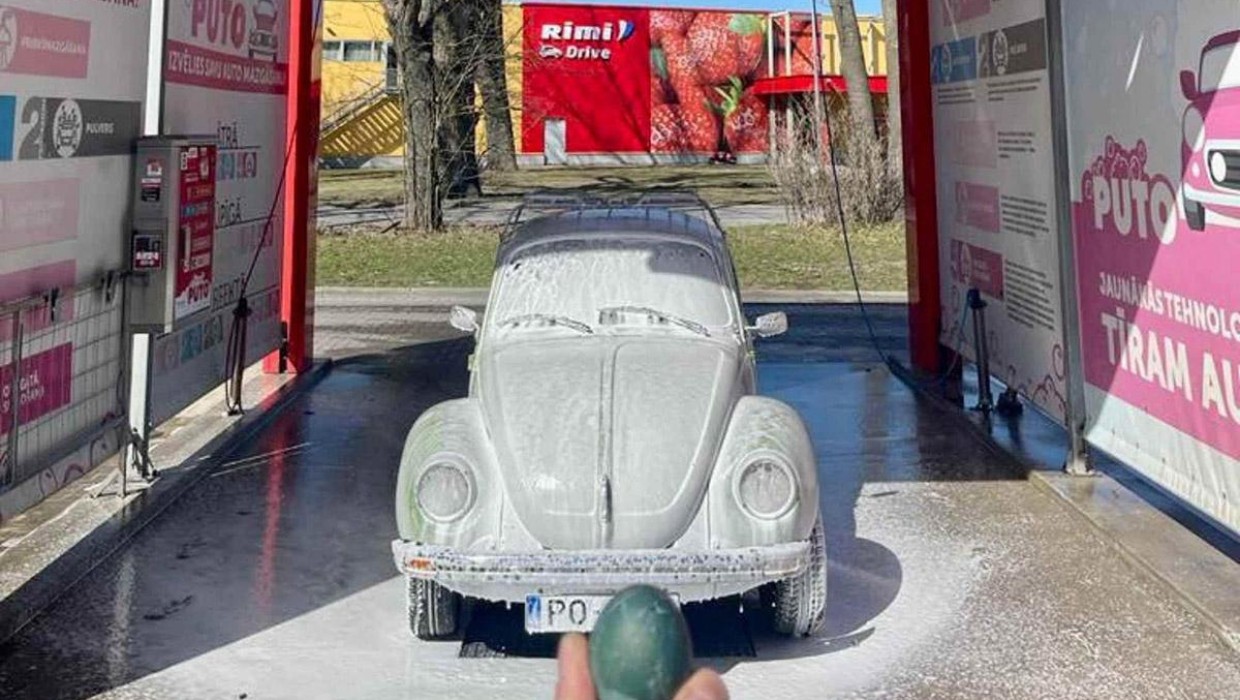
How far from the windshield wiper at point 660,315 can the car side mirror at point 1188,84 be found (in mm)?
2343

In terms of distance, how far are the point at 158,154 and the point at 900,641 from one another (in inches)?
180

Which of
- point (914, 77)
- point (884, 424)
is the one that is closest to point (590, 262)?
point (884, 424)

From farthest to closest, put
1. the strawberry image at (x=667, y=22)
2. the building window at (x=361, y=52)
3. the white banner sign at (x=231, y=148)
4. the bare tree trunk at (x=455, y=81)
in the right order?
1. the strawberry image at (x=667, y=22)
2. the building window at (x=361, y=52)
3. the bare tree trunk at (x=455, y=81)
4. the white banner sign at (x=231, y=148)

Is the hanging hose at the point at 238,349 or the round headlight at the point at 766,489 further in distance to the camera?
the hanging hose at the point at 238,349

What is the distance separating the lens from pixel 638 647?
1.67 meters

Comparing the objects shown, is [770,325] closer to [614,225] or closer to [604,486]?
[614,225]

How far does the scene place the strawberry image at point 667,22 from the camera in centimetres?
4878

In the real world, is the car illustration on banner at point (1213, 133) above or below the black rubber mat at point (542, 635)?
above

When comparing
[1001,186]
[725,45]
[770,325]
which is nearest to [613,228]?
[770,325]

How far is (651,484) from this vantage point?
5.53 metres

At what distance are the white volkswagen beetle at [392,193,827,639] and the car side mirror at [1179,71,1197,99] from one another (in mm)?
2255

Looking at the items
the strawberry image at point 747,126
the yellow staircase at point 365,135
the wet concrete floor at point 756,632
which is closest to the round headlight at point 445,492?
the wet concrete floor at point 756,632

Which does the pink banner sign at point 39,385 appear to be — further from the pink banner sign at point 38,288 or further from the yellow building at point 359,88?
the yellow building at point 359,88

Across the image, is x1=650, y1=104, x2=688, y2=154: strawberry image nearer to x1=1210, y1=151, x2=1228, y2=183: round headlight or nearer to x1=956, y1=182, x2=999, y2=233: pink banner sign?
x1=956, y1=182, x2=999, y2=233: pink banner sign
